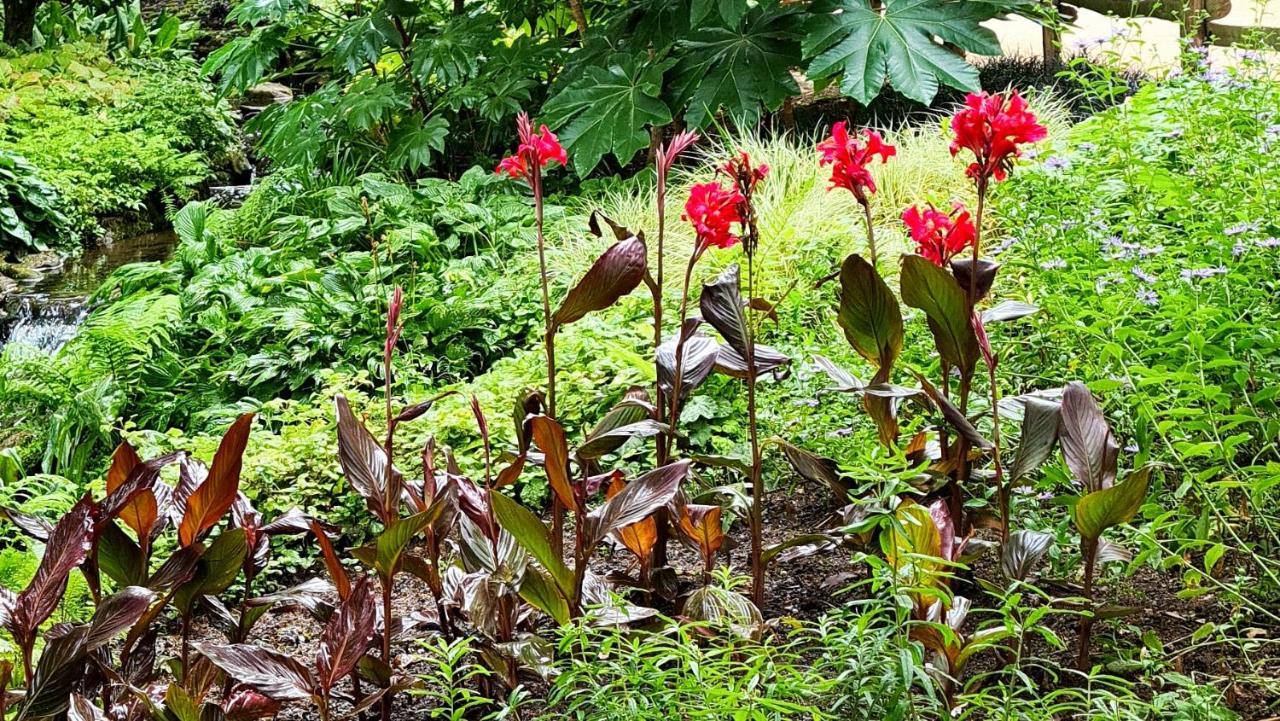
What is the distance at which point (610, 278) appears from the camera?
204cm

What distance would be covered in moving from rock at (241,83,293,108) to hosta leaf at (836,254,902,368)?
9590 mm

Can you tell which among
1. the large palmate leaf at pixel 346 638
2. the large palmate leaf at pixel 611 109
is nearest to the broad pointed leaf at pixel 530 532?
the large palmate leaf at pixel 346 638

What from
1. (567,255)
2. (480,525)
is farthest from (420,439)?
(567,255)

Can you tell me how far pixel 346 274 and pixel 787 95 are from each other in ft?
7.69

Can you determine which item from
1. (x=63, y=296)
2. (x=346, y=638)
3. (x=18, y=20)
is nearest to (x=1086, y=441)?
(x=346, y=638)

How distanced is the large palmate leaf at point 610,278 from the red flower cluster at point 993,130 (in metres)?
0.57

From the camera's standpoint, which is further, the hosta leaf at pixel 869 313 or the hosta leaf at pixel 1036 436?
Result: the hosta leaf at pixel 869 313

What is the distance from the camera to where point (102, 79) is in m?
9.52

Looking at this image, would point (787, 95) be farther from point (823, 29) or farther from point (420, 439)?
point (420, 439)

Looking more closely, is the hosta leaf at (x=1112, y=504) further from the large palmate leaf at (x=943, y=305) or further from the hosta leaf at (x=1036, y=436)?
the large palmate leaf at (x=943, y=305)

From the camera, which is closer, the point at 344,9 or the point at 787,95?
the point at 787,95

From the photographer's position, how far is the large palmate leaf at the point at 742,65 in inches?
221

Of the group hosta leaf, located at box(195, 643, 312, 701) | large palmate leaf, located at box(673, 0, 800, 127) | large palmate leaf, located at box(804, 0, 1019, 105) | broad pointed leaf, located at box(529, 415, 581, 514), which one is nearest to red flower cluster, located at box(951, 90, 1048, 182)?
broad pointed leaf, located at box(529, 415, 581, 514)

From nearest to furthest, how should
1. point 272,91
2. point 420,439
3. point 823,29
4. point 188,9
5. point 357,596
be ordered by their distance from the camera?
point 357,596, point 420,439, point 823,29, point 272,91, point 188,9
